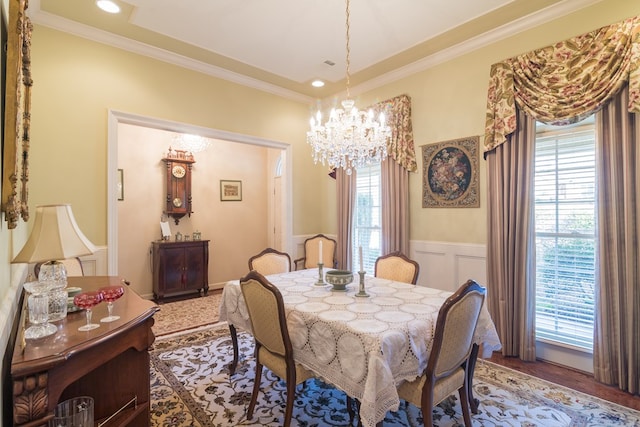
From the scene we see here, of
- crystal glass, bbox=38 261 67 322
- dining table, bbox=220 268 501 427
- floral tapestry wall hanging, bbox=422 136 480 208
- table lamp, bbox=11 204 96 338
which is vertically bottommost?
dining table, bbox=220 268 501 427

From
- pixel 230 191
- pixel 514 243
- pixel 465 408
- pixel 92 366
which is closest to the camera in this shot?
pixel 92 366

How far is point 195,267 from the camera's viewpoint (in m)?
5.54

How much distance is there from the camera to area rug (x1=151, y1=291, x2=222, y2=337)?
400 cm

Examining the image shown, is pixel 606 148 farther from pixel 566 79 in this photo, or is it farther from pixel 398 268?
pixel 398 268

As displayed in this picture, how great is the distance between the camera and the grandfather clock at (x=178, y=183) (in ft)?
18.2

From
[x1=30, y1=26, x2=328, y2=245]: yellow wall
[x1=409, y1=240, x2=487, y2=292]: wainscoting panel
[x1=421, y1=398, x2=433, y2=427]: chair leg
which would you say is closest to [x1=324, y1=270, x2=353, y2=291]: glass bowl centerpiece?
[x1=421, y1=398, x2=433, y2=427]: chair leg

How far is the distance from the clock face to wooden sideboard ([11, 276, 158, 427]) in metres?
3.62

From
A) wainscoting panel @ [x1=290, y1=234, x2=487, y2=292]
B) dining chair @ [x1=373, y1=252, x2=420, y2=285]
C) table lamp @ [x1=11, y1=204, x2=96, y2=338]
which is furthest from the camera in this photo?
wainscoting panel @ [x1=290, y1=234, x2=487, y2=292]

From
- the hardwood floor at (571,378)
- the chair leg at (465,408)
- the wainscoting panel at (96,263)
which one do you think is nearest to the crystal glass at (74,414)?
the chair leg at (465,408)

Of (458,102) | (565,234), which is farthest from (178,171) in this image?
(565,234)

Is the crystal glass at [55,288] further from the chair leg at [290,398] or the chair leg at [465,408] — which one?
the chair leg at [465,408]

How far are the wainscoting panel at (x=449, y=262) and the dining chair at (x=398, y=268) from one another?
77 cm

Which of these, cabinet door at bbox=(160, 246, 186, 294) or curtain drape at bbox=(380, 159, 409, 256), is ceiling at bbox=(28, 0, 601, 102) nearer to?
curtain drape at bbox=(380, 159, 409, 256)

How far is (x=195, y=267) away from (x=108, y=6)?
387 cm
